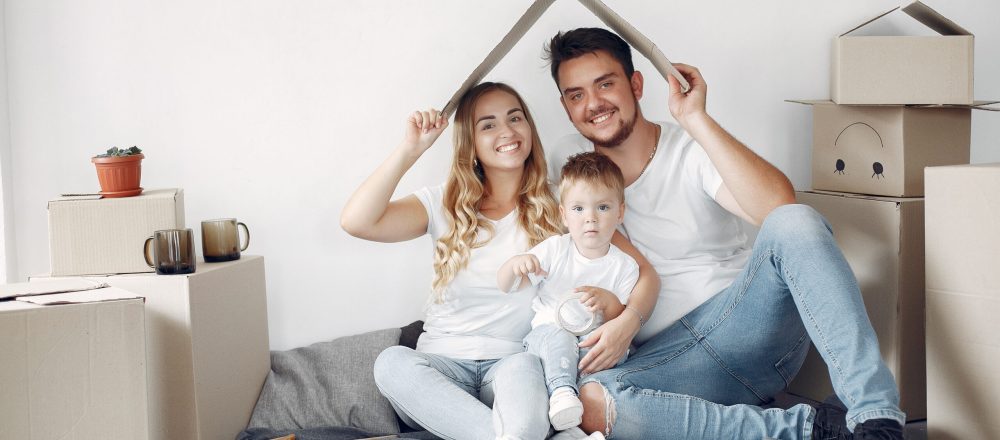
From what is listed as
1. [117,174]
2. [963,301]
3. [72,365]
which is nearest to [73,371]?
[72,365]

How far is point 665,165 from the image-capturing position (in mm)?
2096

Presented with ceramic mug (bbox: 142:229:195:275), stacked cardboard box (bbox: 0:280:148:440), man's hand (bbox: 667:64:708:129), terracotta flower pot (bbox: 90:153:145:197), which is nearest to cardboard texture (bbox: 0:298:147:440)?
stacked cardboard box (bbox: 0:280:148:440)

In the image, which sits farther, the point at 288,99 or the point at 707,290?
the point at 288,99

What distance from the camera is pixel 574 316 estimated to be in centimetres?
189

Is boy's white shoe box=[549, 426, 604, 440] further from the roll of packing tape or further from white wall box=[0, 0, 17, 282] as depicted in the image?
white wall box=[0, 0, 17, 282]

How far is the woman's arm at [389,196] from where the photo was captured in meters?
1.95

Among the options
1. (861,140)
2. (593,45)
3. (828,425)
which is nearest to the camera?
(828,425)

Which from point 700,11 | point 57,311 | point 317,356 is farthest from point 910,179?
point 57,311

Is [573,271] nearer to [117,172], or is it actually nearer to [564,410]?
[564,410]

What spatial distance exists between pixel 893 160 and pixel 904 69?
0.24 metres

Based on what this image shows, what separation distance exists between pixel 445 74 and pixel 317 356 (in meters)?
0.86

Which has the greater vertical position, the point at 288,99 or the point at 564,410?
the point at 288,99

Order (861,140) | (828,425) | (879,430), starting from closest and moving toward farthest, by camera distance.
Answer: (879,430), (828,425), (861,140)

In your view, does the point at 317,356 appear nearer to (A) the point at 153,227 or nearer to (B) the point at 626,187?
(A) the point at 153,227
